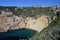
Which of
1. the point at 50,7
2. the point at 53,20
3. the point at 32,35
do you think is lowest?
the point at 32,35

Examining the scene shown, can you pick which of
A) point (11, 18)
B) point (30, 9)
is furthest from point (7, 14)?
point (30, 9)

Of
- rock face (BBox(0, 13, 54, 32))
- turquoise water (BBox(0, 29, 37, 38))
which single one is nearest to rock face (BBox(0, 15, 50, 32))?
rock face (BBox(0, 13, 54, 32))

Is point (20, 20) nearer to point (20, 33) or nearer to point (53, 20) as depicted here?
point (20, 33)

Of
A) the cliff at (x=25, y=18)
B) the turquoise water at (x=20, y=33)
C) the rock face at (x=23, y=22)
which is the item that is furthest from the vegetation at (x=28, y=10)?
the turquoise water at (x=20, y=33)

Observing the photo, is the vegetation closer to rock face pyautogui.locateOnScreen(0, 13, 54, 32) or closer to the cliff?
the cliff

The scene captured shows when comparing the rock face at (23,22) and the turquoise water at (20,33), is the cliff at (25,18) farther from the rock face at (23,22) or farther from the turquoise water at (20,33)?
the turquoise water at (20,33)

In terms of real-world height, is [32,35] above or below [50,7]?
below
